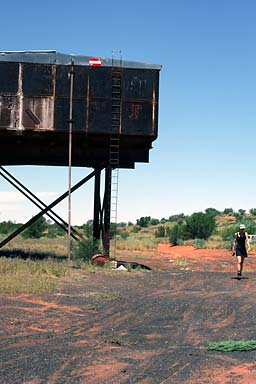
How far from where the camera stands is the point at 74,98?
2269 centimetres

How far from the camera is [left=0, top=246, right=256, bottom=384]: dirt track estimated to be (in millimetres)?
7215

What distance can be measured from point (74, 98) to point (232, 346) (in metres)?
15.7

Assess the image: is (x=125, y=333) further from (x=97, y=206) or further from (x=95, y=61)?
(x=97, y=206)

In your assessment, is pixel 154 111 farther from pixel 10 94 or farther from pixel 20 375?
pixel 20 375

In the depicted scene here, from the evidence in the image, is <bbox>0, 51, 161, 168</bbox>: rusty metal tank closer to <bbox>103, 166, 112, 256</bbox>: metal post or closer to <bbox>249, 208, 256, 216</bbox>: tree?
<bbox>103, 166, 112, 256</bbox>: metal post

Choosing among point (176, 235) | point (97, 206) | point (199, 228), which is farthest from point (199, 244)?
point (97, 206)

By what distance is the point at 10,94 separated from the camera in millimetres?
22281

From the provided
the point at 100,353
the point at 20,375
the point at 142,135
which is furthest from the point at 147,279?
the point at 20,375

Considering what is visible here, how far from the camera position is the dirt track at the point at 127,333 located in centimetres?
721

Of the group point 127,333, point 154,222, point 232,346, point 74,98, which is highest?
point 74,98

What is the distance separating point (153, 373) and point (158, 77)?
55.8 feet

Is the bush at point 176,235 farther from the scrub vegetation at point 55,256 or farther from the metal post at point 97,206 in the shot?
the metal post at point 97,206

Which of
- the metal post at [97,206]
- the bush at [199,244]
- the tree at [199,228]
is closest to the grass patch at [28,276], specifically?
the metal post at [97,206]

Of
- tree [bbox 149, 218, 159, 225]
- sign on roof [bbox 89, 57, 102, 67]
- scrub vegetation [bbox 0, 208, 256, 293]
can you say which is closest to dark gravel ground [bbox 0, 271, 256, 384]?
scrub vegetation [bbox 0, 208, 256, 293]
